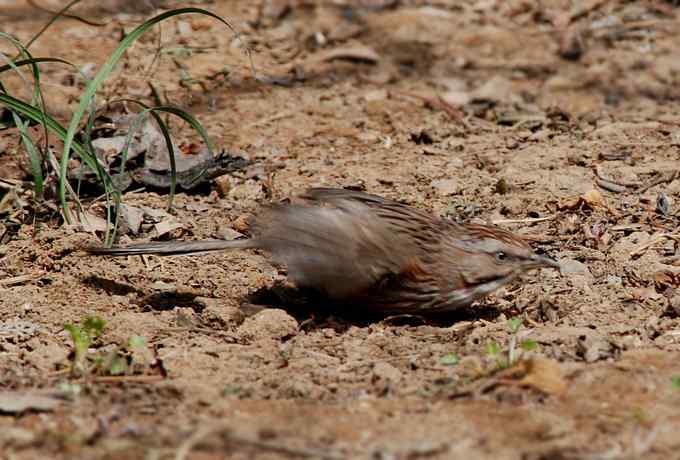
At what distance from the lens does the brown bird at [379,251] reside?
501 cm

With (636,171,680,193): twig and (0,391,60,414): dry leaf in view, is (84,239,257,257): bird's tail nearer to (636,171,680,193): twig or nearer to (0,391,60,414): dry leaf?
(0,391,60,414): dry leaf

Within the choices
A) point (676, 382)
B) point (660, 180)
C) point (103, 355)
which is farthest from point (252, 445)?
point (660, 180)

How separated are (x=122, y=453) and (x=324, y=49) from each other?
5.73 m

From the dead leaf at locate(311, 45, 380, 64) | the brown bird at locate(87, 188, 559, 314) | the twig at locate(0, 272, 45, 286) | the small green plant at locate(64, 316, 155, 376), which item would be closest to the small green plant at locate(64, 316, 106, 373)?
the small green plant at locate(64, 316, 155, 376)

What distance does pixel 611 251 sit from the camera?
5734mm

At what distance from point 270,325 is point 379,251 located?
606 mm

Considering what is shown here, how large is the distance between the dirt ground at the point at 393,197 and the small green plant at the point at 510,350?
0.15ft

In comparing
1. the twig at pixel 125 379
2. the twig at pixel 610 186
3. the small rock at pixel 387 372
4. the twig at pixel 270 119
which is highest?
the twig at pixel 125 379

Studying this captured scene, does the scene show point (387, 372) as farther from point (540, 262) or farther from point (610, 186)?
point (610, 186)

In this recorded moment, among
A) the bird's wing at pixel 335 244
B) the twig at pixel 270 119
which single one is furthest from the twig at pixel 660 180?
the twig at pixel 270 119

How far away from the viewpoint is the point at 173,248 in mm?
5180

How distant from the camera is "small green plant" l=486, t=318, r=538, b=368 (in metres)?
4.17

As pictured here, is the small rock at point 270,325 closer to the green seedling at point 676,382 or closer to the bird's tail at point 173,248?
the bird's tail at point 173,248

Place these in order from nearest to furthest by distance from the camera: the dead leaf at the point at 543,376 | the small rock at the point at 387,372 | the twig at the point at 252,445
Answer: the twig at the point at 252,445, the dead leaf at the point at 543,376, the small rock at the point at 387,372
